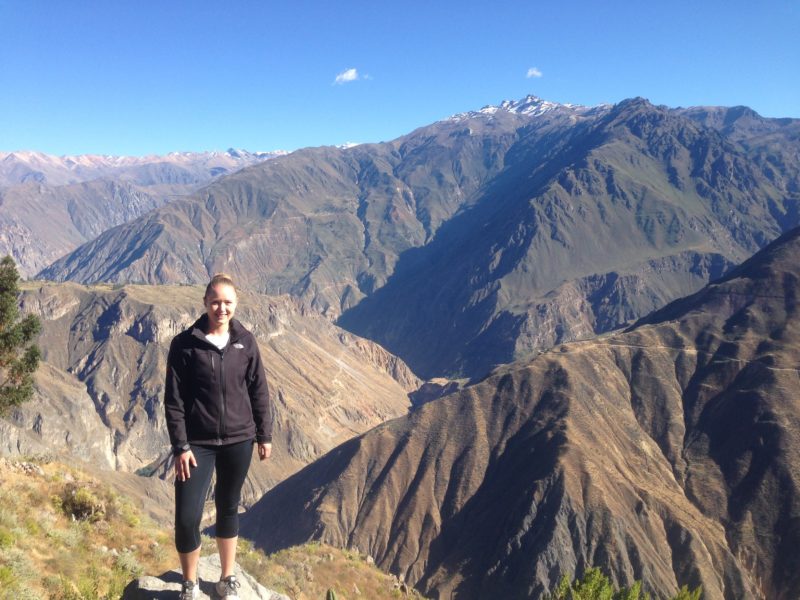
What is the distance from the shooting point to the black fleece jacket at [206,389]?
8930 mm

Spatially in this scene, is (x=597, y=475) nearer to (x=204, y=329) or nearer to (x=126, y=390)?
(x=204, y=329)

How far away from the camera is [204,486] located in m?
9.35

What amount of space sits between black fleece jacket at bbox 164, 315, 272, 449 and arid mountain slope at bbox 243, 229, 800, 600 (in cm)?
7917

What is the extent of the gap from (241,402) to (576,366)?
10876cm

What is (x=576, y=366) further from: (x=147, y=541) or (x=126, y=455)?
(x=126, y=455)

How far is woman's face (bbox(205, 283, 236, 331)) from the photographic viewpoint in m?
8.94

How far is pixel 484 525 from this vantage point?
8956 centimetres

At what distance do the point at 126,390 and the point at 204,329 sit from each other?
18208 centimetres

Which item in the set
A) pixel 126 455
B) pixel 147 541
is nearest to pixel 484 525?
pixel 147 541

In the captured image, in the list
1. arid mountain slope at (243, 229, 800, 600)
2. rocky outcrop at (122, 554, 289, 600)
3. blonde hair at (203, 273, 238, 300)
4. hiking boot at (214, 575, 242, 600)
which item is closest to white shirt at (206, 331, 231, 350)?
blonde hair at (203, 273, 238, 300)

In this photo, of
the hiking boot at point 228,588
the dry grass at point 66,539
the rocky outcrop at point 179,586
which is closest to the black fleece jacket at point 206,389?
the hiking boot at point 228,588

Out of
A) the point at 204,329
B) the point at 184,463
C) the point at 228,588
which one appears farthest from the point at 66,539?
the point at 204,329

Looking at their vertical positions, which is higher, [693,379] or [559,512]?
[693,379]

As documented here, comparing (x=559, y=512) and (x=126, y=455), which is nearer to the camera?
(x=559, y=512)
